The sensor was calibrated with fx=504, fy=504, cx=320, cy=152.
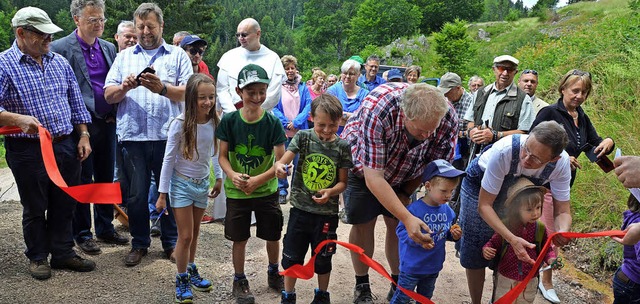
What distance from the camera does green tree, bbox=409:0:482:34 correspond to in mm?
71625

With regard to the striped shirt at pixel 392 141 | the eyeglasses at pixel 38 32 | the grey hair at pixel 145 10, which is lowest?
the striped shirt at pixel 392 141

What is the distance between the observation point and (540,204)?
328 cm

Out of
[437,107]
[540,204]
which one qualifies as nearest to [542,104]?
[540,204]

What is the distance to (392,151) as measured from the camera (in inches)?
137

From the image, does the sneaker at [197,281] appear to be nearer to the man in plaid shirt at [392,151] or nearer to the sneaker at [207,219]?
the man in plaid shirt at [392,151]

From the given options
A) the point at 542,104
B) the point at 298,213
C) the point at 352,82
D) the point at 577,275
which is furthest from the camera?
the point at 352,82

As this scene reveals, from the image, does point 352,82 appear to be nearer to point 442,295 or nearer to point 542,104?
point 542,104

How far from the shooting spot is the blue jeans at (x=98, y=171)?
194 inches

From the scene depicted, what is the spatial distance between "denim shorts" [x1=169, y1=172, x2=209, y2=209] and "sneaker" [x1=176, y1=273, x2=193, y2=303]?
0.56 meters

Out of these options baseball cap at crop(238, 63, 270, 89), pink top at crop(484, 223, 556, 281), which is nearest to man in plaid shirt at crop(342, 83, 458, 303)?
pink top at crop(484, 223, 556, 281)

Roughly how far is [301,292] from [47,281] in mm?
2103

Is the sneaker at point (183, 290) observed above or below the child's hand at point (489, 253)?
below

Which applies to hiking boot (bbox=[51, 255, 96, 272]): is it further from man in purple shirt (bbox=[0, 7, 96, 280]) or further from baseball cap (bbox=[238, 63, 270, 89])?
baseball cap (bbox=[238, 63, 270, 89])

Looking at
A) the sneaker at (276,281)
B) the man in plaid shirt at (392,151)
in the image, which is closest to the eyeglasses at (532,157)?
the man in plaid shirt at (392,151)
